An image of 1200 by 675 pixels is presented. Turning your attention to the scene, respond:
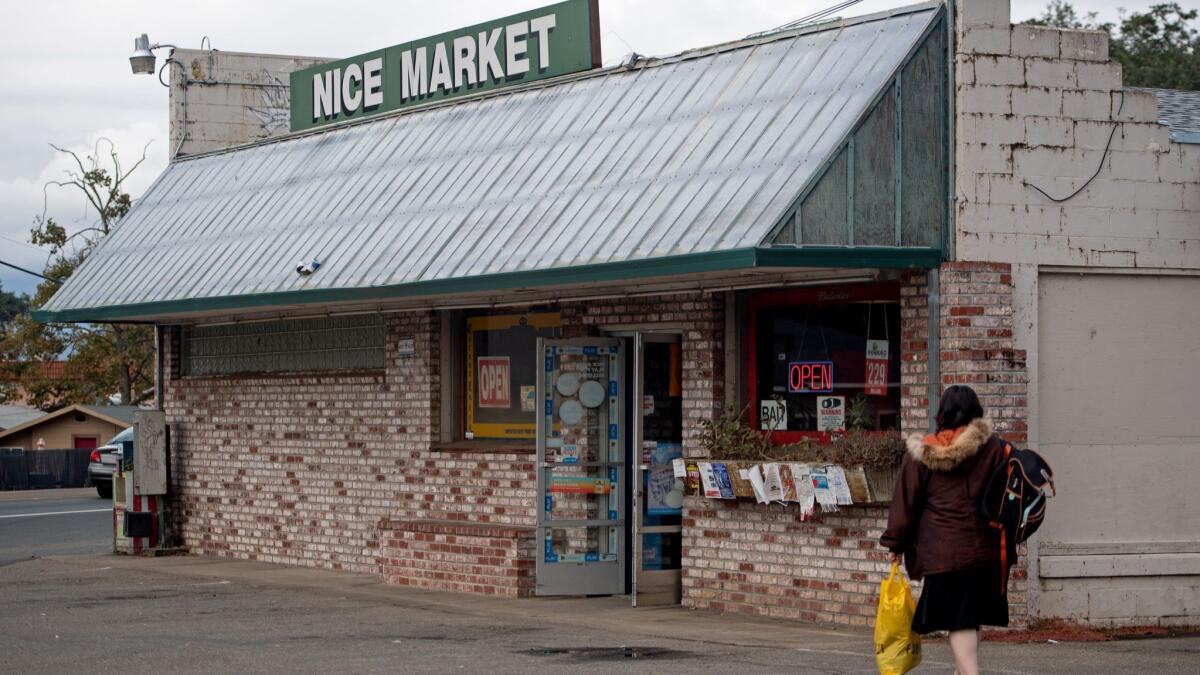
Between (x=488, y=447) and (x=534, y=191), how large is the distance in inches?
104

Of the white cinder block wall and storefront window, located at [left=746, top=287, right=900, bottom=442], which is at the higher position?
the white cinder block wall

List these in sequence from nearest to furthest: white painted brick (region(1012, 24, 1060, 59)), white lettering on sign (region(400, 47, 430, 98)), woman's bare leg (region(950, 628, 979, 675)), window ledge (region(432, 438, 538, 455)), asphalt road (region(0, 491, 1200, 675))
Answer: woman's bare leg (region(950, 628, 979, 675))
asphalt road (region(0, 491, 1200, 675))
white painted brick (region(1012, 24, 1060, 59))
window ledge (region(432, 438, 538, 455))
white lettering on sign (region(400, 47, 430, 98))

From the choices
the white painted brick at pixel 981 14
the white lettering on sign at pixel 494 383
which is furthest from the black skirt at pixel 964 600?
the white lettering on sign at pixel 494 383

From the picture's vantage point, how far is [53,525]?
26953 mm

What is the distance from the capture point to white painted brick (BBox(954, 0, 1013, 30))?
11.7m

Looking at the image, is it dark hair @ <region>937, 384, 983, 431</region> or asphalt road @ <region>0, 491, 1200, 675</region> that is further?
asphalt road @ <region>0, 491, 1200, 675</region>

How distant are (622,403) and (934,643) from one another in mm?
4031

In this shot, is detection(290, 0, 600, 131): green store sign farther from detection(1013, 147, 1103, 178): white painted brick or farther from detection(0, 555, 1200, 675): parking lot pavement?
detection(0, 555, 1200, 675): parking lot pavement

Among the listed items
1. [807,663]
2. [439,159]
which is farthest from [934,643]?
[439,159]

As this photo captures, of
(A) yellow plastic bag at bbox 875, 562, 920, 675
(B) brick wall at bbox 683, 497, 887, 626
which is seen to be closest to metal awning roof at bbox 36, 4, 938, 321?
(B) brick wall at bbox 683, 497, 887, 626

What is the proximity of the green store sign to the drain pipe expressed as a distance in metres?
Result: 4.75

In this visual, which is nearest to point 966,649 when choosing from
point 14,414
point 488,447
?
point 488,447

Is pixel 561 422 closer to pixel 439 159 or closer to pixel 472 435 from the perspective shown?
pixel 472 435

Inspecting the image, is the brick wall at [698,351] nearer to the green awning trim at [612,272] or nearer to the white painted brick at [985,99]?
the green awning trim at [612,272]
